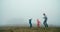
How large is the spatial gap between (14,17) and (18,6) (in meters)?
0.16

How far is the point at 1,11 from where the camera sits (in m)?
1.37

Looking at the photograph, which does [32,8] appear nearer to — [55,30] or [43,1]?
[43,1]

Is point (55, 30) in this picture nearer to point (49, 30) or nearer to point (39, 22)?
point (49, 30)

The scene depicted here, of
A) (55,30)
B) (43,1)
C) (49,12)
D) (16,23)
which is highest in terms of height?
(43,1)

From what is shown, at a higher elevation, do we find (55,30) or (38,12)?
(38,12)

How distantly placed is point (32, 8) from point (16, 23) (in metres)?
0.31

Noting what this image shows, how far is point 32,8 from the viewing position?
1.39m

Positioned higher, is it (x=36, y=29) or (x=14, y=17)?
(x=14, y=17)

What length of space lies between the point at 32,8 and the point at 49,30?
38 cm

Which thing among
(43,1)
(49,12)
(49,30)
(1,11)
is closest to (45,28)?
(49,30)

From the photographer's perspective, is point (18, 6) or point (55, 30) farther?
point (18, 6)

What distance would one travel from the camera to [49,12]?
138 cm

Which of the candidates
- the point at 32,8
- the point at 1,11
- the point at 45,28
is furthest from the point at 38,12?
the point at 1,11

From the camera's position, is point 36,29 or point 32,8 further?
point 32,8
